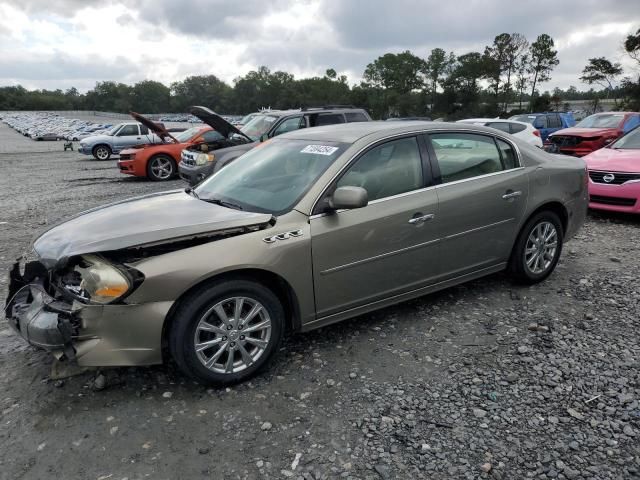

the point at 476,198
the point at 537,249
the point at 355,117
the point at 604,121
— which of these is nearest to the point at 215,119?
the point at 355,117

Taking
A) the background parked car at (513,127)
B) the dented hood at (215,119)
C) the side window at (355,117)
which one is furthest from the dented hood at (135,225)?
the background parked car at (513,127)

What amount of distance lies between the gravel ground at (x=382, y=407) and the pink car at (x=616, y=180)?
3.42 meters

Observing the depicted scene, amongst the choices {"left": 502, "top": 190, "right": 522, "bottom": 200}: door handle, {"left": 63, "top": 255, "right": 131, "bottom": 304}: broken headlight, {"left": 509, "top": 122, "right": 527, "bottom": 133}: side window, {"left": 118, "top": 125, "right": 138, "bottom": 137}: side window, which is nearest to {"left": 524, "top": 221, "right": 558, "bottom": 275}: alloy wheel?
{"left": 502, "top": 190, "right": 522, "bottom": 200}: door handle

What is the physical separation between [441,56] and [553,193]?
81.9 meters

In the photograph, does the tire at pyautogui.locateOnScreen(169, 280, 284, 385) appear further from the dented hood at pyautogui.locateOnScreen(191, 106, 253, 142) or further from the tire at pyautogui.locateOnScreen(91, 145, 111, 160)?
the tire at pyautogui.locateOnScreen(91, 145, 111, 160)

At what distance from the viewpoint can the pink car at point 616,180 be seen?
701cm

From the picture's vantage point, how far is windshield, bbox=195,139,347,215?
11.5 ft

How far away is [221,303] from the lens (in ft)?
9.86

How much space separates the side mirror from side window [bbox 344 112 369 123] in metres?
8.11

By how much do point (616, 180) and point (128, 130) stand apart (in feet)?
66.8

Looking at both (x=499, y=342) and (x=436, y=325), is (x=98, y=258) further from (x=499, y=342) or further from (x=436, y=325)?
(x=499, y=342)

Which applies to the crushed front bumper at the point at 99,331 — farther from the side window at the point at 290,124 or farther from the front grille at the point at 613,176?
the side window at the point at 290,124

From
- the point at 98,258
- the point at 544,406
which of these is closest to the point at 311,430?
the point at 544,406

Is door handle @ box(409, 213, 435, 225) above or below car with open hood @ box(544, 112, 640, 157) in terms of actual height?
below
